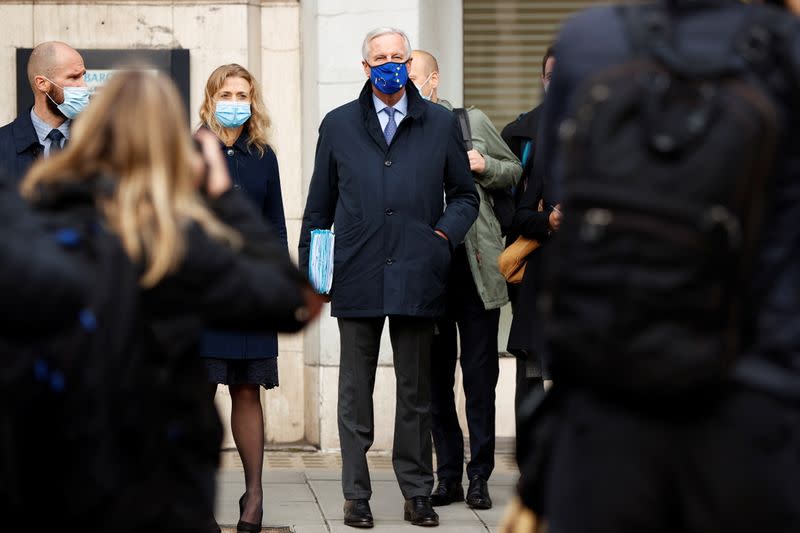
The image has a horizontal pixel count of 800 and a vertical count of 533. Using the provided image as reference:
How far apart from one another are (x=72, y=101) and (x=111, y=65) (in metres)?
2.34

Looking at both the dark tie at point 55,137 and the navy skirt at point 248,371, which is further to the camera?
the navy skirt at point 248,371

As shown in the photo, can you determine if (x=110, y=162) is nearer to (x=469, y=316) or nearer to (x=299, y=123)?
(x=469, y=316)

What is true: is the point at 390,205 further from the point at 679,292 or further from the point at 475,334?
the point at 679,292

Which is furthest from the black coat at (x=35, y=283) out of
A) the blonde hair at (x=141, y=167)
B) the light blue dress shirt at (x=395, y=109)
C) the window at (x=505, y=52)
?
the window at (x=505, y=52)

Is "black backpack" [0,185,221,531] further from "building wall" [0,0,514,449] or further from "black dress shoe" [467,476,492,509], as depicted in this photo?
"building wall" [0,0,514,449]

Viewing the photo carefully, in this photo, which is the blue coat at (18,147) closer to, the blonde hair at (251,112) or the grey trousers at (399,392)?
the blonde hair at (251,112)

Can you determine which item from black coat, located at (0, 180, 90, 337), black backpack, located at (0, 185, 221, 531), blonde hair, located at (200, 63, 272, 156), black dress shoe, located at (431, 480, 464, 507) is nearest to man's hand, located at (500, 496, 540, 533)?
black backpack, located at (0, 185, 221, 531)

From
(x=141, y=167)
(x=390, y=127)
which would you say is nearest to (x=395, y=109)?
(x=390, y=127)

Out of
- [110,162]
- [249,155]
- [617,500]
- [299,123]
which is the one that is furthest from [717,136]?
[299,123]

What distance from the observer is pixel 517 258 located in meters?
7.71

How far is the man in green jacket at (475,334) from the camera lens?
7.86 m

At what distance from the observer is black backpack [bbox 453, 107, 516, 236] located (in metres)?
8.05

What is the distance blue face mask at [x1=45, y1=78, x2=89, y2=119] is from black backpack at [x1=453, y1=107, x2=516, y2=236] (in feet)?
6.38

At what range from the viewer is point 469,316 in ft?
26.0
